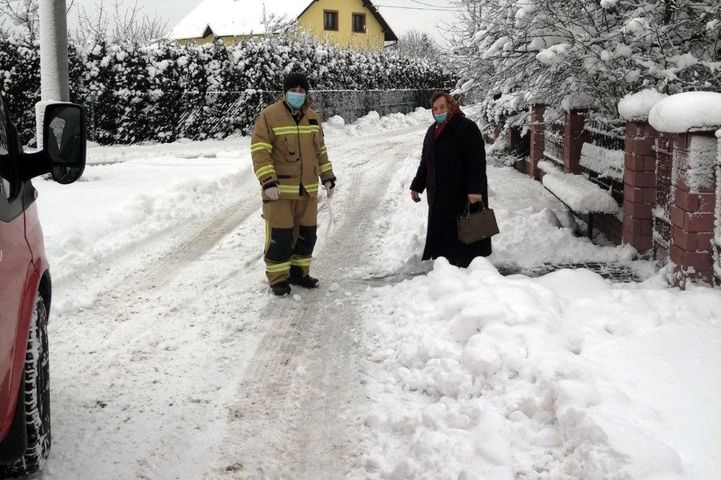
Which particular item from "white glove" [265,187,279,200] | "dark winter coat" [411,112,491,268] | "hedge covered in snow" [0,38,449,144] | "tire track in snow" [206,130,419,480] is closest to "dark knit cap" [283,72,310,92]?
"white glove" [265,187,279,200]

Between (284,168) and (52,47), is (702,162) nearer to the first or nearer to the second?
(284,168)

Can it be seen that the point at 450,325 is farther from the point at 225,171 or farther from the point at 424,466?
the point at 225,171

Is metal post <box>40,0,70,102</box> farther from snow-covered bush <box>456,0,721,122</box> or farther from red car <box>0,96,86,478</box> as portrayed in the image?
red car <box>0,96,86,478</box>

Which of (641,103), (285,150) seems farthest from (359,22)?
(285,150)

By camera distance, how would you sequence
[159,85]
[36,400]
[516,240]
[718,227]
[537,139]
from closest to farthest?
1. [36,400]
2. [718,227]
3. [516,240]
4. [537,139]
5. [159,85]

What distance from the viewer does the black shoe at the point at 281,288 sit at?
21.3 feet

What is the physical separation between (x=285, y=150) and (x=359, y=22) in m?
46.5

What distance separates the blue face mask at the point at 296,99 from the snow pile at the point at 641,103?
2916 mm

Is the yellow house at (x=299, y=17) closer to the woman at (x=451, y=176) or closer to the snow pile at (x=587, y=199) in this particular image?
the snow pile at (x=587, y=199)

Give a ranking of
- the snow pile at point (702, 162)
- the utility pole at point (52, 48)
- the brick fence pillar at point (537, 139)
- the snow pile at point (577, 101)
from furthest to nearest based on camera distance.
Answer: the brick fence pillar at point (537, 139) < the utility pole at point (52, 48) < the snow pile at point (577, 101) < the snow pile at point (702, 162)

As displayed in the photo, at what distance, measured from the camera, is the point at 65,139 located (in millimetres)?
2943

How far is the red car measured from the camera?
8.70ft

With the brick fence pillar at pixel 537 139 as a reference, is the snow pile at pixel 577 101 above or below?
above

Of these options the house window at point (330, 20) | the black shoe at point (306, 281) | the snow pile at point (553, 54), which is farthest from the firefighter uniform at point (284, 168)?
the house window at point (330, 20)
